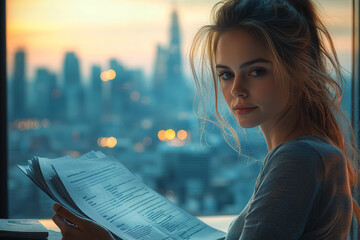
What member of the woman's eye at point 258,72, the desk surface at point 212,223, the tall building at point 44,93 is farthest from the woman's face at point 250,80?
the tall building at point 44,93

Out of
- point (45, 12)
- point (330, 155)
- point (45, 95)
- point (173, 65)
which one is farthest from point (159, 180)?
point (330, 155)

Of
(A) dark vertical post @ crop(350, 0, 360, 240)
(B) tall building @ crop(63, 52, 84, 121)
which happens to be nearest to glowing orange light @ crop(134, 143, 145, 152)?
(B) tall building @ crop(63, 52, 84, 121)

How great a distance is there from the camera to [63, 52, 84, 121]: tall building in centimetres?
216

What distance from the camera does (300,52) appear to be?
32.0 inches

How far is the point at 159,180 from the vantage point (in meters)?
2.21

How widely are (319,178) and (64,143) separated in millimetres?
1490

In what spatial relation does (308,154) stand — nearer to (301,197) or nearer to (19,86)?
(301,197)

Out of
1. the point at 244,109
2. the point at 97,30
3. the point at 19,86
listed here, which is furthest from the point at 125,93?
the point at 244,109

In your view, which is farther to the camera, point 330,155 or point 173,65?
point 173,65

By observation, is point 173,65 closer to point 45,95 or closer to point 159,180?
point 159,180

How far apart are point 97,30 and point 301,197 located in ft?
6.15

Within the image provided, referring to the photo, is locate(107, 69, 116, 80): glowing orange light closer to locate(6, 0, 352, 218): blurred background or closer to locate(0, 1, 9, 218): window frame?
locate(6, 0, 352, 218): blurred background

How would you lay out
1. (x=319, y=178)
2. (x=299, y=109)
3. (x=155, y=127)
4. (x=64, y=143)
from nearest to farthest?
1. (x=319, y=178)
2. (x=299, y=109)
3. (x=64, y=143)
4. (x=155, y=127)

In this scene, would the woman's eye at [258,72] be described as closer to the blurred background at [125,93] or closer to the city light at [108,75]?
the blurred background at [125,93]
